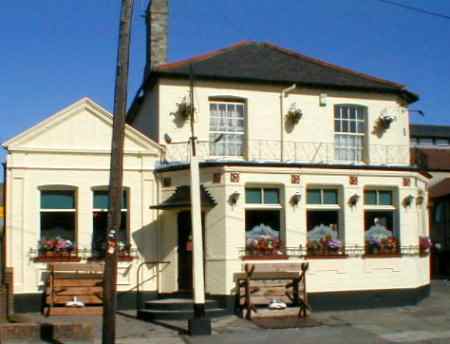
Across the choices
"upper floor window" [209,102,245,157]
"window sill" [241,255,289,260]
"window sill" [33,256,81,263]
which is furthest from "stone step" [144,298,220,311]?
"upper floor window" [209,102,245,157]

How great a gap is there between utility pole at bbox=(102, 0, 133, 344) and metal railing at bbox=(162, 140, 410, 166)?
651 cm

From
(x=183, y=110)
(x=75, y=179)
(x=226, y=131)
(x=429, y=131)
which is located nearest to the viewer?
(x=75, y=179)

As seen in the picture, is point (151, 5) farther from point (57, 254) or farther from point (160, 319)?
point (160, 319)

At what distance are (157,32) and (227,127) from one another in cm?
409

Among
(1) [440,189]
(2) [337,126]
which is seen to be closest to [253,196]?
(2) [337,126]

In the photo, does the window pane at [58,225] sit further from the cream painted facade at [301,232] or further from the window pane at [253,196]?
the window pane at [253,196]

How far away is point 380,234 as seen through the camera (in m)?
19.3

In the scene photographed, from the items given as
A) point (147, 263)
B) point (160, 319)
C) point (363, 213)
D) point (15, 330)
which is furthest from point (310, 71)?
point (15, 330)

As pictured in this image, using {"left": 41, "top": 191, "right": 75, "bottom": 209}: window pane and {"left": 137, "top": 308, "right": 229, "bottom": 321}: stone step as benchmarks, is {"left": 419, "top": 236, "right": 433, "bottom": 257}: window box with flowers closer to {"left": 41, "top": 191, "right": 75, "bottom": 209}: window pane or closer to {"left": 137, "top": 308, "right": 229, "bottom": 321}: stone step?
{"left": 137, "top": 308, "right": 229, "bottom": 321}: stone step

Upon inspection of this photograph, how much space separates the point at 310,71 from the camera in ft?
68.8

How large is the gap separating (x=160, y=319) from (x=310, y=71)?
9169 millimetres

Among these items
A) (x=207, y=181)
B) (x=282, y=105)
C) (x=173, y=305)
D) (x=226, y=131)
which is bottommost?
(x=173, y=305)

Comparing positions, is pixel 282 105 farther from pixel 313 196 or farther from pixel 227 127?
pixel 313 196

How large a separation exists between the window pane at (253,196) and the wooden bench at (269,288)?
5.72 feet
